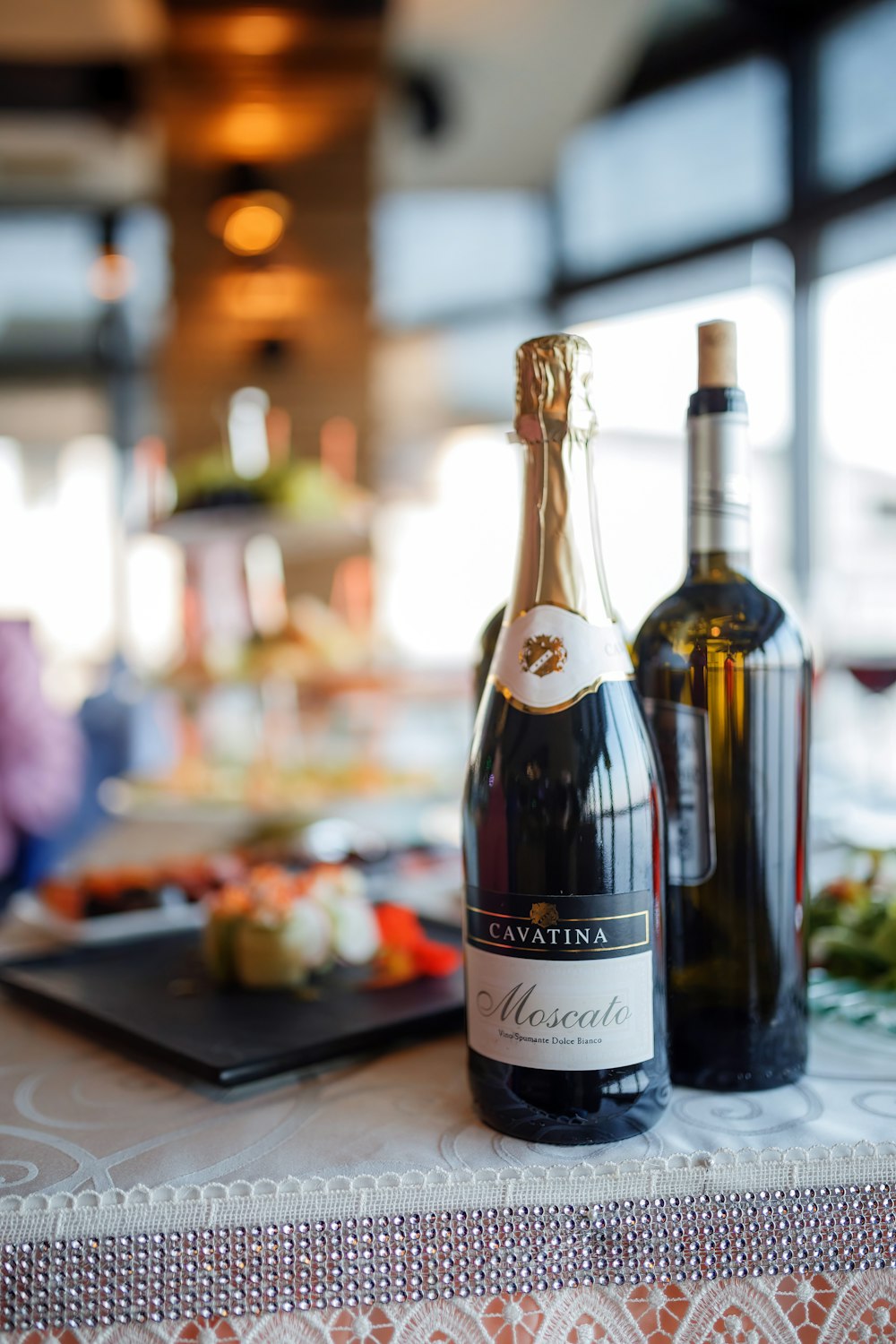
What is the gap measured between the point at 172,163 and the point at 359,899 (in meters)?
4.39

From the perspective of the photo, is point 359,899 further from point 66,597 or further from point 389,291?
point 66,597

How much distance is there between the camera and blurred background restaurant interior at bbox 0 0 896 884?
13.2 feet

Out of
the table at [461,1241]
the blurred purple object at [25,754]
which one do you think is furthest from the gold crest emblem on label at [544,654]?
the blurred purple object at [25,754]

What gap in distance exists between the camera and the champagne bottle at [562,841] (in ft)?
1.85

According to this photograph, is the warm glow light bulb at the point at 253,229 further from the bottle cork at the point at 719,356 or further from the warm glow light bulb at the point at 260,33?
the bottle cork at the point at 719,356

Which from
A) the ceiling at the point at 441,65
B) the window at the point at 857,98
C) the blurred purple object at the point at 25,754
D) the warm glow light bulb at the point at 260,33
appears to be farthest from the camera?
the ceiling at the point at 441,65

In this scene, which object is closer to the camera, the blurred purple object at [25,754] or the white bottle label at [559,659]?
the white bottle label at [559,659]

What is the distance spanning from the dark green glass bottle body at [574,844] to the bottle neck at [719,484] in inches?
3.8

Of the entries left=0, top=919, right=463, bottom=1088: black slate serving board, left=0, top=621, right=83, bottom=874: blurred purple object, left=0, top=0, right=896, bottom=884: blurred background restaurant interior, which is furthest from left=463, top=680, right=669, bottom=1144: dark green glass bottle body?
left=0, top=621, right=83, bottom=874: blurred purple object

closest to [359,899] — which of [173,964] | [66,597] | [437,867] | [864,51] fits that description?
[173,964]

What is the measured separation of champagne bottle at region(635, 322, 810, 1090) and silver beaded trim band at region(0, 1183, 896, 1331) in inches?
4.2

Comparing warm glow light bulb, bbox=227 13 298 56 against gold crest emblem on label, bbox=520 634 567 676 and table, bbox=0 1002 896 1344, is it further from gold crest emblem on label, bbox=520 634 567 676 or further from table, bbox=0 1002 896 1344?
table, bbox=0 1002 896 1344

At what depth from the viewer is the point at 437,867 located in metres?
1.42

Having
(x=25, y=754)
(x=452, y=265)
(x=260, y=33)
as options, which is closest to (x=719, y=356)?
(x=25, y=754)
